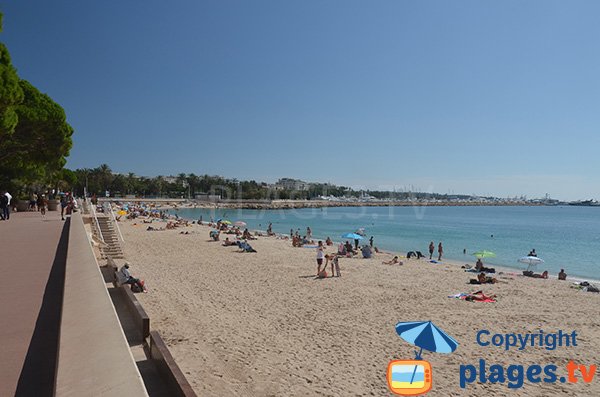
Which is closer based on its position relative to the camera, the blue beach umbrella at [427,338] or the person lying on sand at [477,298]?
the blue beach umbrella at [427,338]


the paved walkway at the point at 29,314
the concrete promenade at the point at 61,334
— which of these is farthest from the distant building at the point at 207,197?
the concrete promenade at the point at 61,334

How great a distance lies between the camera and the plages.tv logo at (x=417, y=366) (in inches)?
252

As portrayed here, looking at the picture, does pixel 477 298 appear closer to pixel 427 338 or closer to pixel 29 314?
pixel 427 338

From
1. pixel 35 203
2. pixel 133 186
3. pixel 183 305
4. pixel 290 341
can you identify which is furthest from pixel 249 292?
pixel 133 186

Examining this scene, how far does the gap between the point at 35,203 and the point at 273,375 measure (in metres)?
21.5

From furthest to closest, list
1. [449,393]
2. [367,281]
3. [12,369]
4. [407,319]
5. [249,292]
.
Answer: [367,281], [249,292], [407,319], [449,393], [12,369]

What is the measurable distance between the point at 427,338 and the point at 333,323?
321 cm

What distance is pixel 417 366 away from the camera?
7.23 meters

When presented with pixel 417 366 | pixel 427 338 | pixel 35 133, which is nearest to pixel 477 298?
pixel 417 366

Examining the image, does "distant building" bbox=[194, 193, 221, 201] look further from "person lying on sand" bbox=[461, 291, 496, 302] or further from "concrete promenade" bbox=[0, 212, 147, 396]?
"concrete promenade" bbox=[0, 212, 147, 396]

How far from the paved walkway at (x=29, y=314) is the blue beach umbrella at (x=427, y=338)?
518 centimetres

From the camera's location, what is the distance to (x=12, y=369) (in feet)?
10.9

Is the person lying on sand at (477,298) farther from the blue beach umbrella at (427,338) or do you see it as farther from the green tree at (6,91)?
the green tree at (6,91)

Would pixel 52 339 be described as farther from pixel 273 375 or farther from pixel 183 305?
pixel 183 305
